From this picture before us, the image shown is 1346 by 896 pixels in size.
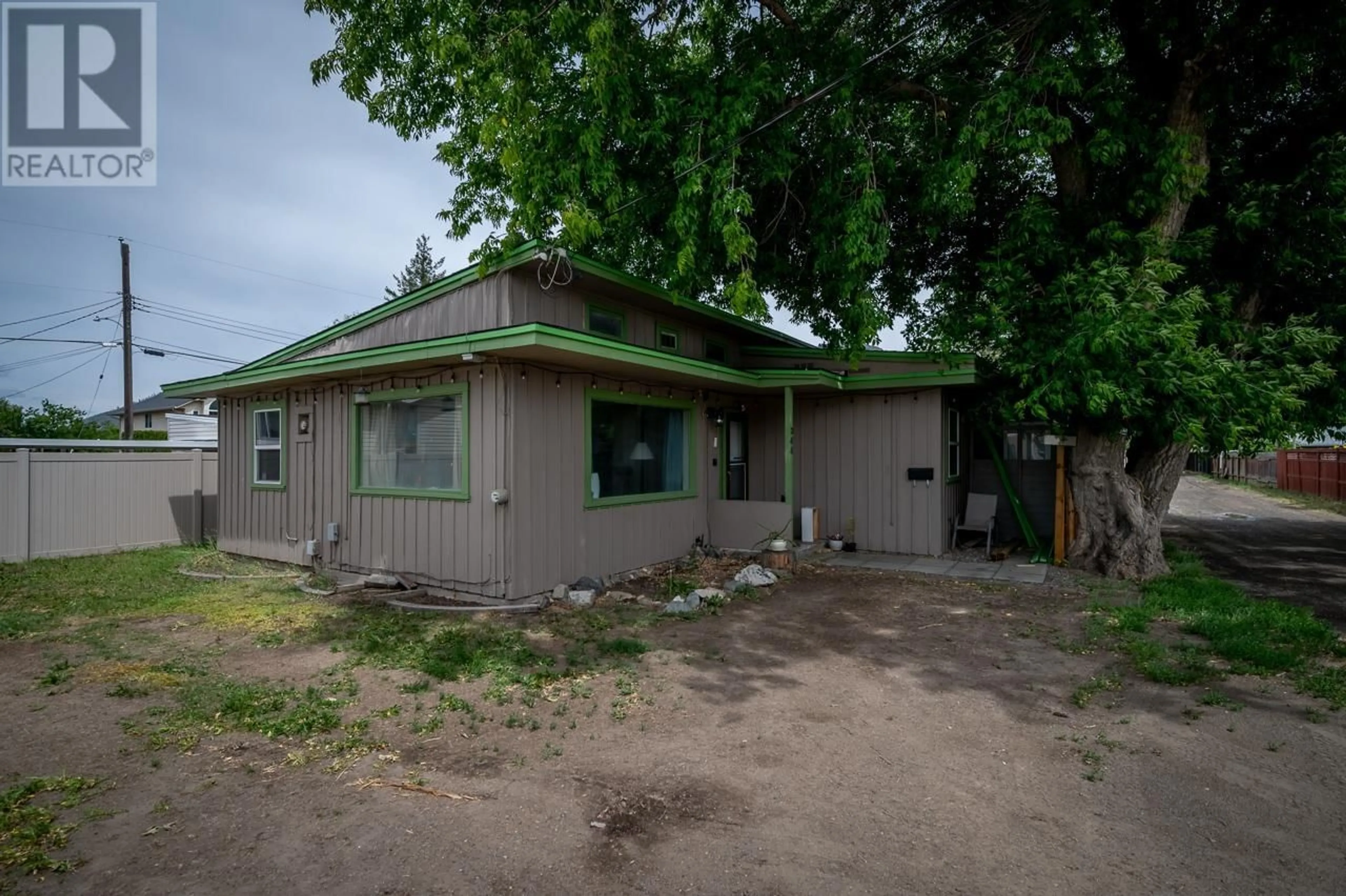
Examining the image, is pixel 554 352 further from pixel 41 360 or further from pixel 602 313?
pixel 41 360

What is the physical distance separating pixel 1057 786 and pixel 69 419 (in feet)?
59.1

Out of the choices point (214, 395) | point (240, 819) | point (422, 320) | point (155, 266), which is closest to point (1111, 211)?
point (422, 320)

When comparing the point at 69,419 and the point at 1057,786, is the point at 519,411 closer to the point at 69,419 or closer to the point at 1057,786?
the point at 1057,786

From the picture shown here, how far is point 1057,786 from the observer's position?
307 centimetres

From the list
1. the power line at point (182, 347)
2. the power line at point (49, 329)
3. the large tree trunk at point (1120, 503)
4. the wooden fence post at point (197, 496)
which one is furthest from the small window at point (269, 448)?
the power line at point (49, 329)

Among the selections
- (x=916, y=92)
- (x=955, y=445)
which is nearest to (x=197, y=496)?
(x=955, y=445)

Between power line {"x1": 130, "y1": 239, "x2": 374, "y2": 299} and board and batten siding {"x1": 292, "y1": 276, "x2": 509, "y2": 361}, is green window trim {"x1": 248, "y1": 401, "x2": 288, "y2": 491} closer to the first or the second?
board and batten siding {"x1": 292, "y1": 276, "x2": 509, "y2": 361}

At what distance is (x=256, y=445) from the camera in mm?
9102

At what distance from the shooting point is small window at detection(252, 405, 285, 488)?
8.68m

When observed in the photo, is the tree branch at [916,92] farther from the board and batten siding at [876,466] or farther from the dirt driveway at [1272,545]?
the dirt driveway at [1272,545]

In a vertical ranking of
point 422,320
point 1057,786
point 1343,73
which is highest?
point 1343,73

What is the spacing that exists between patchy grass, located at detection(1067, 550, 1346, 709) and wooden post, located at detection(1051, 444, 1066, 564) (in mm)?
1659

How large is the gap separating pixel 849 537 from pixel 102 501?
1108 centimetres

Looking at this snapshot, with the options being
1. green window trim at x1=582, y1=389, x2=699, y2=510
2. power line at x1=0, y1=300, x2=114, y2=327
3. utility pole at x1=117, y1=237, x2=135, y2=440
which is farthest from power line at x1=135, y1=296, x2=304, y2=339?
green window trim at x1=582, y1=389, x2=699, y2=510
